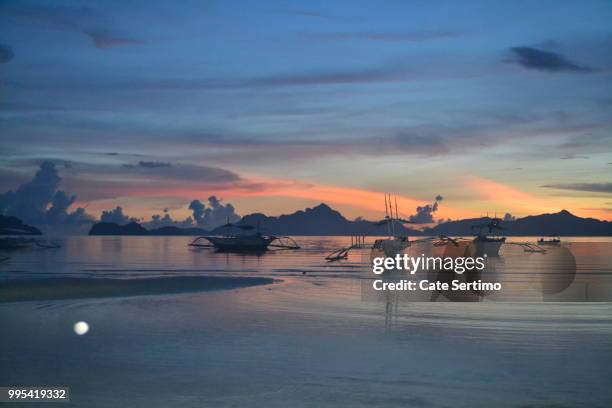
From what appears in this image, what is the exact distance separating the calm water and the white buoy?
36 centimetres

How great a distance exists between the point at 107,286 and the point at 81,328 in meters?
22.5

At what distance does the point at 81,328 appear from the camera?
1113 inches

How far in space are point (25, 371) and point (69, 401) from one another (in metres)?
4.23

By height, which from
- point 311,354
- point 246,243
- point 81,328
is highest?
point 246,243

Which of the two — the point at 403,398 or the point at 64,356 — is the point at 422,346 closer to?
the point at 403,398

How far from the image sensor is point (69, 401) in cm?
1639

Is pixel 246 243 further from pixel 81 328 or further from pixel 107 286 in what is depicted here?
pixel 81 328

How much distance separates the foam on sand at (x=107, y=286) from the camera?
42.9m

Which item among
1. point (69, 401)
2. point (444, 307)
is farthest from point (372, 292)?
point (69, 401)

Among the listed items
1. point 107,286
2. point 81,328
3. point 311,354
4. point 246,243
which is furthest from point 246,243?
point 311,354

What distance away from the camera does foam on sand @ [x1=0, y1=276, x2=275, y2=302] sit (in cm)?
4288

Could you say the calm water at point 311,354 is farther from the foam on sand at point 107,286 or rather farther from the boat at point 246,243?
the boat at point 246,243

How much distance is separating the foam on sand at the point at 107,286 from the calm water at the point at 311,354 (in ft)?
15.7

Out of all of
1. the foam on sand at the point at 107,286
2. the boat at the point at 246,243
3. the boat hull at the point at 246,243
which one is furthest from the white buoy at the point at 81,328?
the boat hull at the point at 246,243
